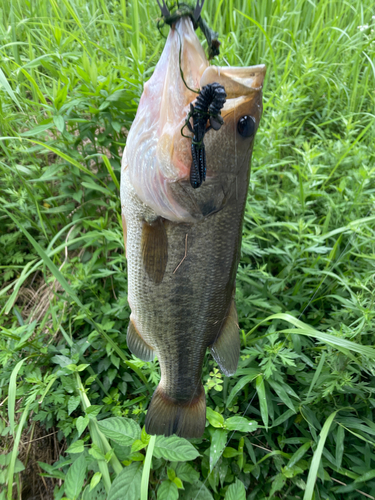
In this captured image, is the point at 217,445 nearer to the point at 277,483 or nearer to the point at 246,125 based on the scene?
the point at 277,483

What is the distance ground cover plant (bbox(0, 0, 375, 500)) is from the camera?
1.53 metres

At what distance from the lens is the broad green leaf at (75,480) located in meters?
1.35

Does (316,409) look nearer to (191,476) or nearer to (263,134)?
(191,476)

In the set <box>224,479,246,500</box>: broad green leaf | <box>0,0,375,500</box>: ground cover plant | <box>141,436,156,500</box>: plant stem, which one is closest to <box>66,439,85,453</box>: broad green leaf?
<box>0,0,375,500</box>: ground cover plant

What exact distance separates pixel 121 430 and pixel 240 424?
0.61 metres

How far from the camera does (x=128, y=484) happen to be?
1417mm

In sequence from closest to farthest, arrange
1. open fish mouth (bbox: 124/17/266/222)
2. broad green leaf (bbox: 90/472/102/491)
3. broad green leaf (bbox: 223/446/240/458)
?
open fish mouth (bbox: 124/17/266/222)
broad green leaf (bbox: 90/472/102/491)
broad green leaf (bbox: 223/446/240/458)

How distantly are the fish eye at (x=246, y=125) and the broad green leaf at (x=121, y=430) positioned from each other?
1487 millimetres

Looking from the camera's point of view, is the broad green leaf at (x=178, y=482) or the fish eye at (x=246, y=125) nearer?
the fish eye at (x=246, y=125)

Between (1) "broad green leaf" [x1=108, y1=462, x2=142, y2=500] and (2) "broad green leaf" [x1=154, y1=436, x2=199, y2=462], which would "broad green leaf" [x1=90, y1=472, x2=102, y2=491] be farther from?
(2) "broad green leaf" [x1=154, y1=436, x2=199, y2=462]

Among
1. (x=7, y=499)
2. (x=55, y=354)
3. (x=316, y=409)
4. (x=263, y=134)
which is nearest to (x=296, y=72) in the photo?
(x=263, y=134)

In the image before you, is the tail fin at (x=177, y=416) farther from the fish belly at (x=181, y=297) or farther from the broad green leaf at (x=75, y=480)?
the broad green leaf at (x=75, y=480)

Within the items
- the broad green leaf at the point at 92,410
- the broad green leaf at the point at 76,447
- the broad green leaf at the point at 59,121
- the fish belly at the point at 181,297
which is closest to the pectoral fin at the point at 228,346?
the fish belly at the point at 181,297

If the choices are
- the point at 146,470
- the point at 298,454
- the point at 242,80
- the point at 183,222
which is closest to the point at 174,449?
the point at 146,470
